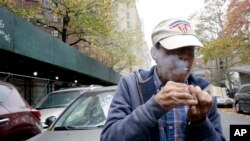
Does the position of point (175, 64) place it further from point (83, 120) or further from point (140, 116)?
point (83, 120)

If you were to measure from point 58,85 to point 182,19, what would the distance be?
29.4m

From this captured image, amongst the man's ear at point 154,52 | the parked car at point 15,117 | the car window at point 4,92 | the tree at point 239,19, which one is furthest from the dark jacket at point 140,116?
the tree at point 239,19

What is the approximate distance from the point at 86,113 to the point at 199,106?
3625 millimetres

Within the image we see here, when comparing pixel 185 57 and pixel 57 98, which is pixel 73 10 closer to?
pixel 57 98

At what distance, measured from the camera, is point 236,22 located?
3072 centimetres

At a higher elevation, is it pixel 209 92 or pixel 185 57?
pixel 185 57

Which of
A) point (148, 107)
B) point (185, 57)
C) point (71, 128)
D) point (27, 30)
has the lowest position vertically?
point (71, 128)

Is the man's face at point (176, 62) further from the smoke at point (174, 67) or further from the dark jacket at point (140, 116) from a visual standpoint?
the dark jacket at point (140, 116)

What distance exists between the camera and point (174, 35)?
2.04 m

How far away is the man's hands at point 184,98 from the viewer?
1.76 metres

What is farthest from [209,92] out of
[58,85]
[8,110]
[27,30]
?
[58,85]

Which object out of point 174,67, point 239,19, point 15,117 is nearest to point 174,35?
point 174,67

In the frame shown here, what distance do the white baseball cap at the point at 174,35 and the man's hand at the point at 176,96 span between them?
0.26m

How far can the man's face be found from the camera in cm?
194
